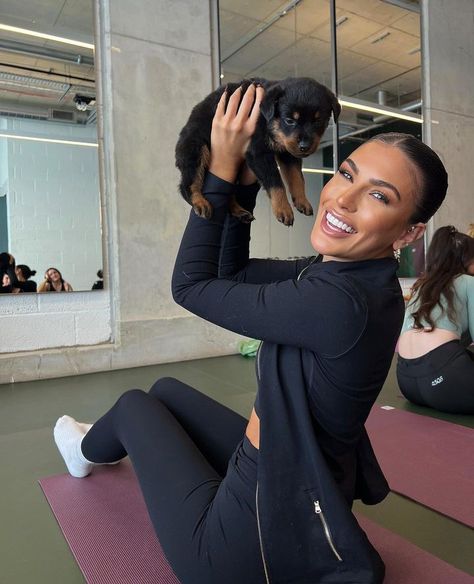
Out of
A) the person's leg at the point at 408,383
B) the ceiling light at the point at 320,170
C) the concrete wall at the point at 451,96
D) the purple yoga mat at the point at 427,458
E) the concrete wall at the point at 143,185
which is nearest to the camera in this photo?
the purple yoga mat at the point at 427,458

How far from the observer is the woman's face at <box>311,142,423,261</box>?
960mm

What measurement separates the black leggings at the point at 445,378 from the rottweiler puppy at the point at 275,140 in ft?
5.55

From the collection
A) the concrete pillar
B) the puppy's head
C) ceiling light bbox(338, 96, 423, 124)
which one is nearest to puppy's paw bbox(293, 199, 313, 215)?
the puppy's head

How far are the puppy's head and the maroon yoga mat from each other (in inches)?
47.5

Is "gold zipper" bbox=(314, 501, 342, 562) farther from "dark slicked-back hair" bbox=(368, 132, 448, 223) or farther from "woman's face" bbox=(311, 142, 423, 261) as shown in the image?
"dark slicked-back hair" bbox=(368, 132, 448, 223)

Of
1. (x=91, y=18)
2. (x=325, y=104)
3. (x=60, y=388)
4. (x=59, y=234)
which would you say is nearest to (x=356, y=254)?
(x=325, y=104)

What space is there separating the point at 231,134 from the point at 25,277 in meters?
3.17

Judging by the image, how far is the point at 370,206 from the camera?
0.97 metres

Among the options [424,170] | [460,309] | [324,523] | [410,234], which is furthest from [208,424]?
[460,309]

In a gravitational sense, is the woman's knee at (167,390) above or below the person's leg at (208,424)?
above

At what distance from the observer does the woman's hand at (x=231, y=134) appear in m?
0.99

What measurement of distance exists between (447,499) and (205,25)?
165 inches

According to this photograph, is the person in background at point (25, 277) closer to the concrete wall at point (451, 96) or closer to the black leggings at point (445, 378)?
the black leggings at point (445, 378)

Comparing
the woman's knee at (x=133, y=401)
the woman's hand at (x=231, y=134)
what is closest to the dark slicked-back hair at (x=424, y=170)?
the woman's hand at (x=231, y=134)
